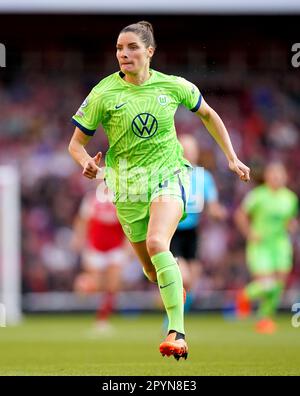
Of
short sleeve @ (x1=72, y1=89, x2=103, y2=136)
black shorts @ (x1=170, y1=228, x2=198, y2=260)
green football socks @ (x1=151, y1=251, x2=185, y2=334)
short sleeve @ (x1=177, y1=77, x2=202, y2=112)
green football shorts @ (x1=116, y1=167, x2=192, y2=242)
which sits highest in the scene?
black shorts @ (x1=170, y1=228, x2=198, y2=260)

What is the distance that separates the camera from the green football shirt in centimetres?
1346

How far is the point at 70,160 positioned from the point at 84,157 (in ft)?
33.2

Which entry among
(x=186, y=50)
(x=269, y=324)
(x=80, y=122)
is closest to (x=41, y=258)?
(x=186, y=50)

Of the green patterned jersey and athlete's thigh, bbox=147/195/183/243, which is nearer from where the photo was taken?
athlete's thigh, bbox=147/195/183/243

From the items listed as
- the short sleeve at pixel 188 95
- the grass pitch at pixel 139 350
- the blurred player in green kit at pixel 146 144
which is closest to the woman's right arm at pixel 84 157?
the blurred player in green kit at pixel 146 144

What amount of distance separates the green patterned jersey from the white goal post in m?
8.07

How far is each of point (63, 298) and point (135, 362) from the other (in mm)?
8662

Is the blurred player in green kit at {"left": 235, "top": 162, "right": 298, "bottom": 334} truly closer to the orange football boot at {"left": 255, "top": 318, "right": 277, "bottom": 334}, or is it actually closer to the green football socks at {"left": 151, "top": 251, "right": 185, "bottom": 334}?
the orange football boot at {"left": 255, "top": 318, "right": 277, "bottom": 334}

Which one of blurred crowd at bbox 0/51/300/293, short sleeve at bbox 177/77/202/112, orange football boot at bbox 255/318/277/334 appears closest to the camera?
short sleeve at bbox 177/77/202/112

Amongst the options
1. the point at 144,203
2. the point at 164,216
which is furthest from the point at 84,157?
the point at 164,216

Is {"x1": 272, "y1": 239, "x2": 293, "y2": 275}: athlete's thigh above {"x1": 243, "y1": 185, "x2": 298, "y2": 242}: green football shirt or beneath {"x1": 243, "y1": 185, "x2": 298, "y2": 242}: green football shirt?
beneath

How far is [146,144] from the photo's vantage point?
6.92m

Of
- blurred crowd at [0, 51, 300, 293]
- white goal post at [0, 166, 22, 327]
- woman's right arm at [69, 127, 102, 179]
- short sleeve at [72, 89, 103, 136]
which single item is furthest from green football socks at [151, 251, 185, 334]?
blurred crowd at [0, 51, 300, 293]

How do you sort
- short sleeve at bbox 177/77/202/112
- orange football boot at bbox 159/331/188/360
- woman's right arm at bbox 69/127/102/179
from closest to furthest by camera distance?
1. orange football boot at bbox 159/331/188/360
2. woman's right arm at bbox 69/127/102/179
3. short sleeve at bbox 177/77/202/112
